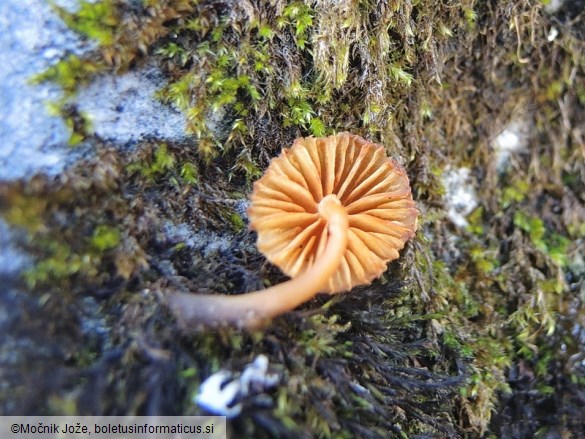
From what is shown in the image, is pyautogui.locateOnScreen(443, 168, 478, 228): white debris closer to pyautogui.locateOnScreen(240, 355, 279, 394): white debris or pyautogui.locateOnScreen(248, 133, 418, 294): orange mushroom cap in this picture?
pyautogui.locateOnScreen(248, 133, 418, 294): orange mushroom cap

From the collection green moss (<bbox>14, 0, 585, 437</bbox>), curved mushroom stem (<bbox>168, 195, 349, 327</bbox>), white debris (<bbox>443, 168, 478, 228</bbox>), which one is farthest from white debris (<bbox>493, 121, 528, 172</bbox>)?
curved mushroom stem (<bbox>168, 195, 349, 327</bbox>)

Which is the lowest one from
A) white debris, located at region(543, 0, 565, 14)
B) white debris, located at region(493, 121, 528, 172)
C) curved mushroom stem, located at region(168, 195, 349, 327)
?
curved mushroom stem, located at region(168, 195, 349, 327)

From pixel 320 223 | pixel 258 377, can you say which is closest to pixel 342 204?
pixel 320 223

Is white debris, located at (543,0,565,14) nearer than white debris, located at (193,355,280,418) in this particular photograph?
No

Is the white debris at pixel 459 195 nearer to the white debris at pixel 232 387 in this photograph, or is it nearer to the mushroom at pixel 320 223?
the mushroom at pixel 320 223

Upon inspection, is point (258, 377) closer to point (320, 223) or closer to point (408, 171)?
point (320, 223)

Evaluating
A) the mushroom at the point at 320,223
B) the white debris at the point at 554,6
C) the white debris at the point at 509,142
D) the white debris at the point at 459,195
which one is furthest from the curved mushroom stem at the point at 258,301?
the white debris at the point at 554,6
